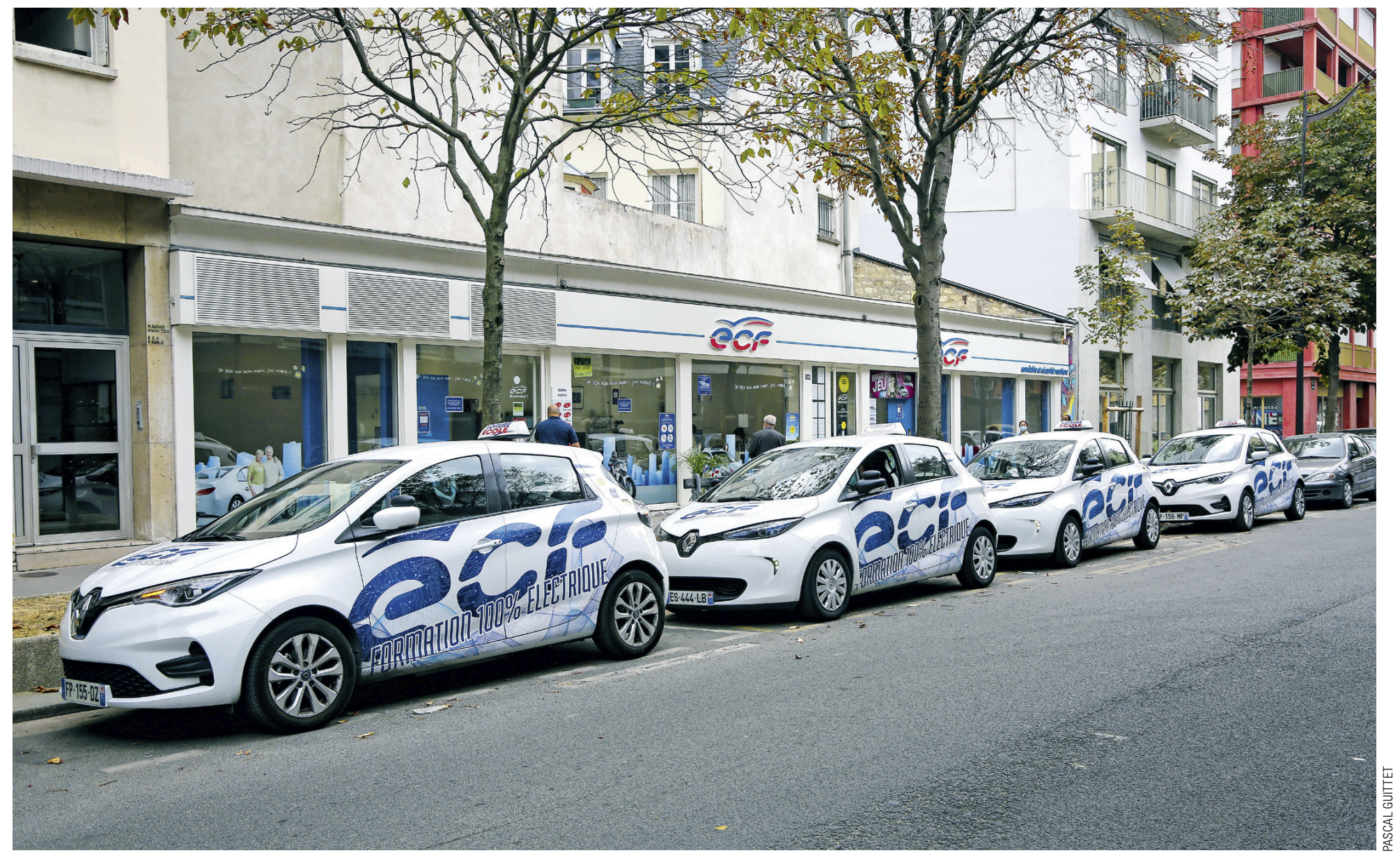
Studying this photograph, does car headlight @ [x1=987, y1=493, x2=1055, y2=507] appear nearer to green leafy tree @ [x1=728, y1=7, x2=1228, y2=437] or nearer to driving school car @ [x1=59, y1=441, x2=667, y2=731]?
green leafy tree @ [x1=728, y1=7, x2=1228, y2=437]

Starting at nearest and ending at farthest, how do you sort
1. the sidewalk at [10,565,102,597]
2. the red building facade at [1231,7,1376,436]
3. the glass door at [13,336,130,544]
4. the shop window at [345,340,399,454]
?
the sidewalk at [10,565,102,597] < the glass door at [13,336,130,544] < the shop window at [345,340,399,454] < the red building facade at [1231,7,1376,436]

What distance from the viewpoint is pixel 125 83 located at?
1216 cm

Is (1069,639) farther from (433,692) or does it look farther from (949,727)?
(433,692)

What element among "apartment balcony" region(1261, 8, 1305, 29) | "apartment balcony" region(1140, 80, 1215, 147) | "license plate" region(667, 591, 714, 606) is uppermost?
"apartment balcony" region(1261, 8, 1305, 29)

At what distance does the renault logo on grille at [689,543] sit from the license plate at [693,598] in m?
0.32

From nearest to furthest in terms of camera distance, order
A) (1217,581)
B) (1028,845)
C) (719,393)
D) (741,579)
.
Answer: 1. (1028,845)
2. (741,579)
3. (1217,581)
4. (719,393)

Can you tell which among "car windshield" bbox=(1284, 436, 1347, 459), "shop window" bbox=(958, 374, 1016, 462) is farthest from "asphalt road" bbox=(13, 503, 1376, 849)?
"shop window" bbox=(958, 374, 1016, 462)

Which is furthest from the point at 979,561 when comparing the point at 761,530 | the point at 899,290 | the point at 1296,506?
the point at 899,290

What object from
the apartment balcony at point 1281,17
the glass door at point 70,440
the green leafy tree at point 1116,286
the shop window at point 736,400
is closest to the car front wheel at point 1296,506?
the green leafy tree at point 1116,286

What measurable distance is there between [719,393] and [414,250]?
6.98 m

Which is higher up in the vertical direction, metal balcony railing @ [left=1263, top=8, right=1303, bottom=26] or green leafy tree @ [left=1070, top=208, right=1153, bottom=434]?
metal balcony railing @ [left=1263, top=8, right=1303, bottom=26]

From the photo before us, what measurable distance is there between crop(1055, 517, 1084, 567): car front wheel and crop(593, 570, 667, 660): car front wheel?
21.3 ft

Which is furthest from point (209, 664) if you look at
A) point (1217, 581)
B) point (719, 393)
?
point (719, 393)

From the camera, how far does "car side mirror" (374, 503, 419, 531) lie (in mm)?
6578
